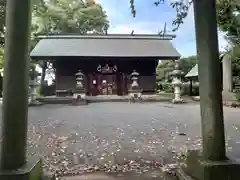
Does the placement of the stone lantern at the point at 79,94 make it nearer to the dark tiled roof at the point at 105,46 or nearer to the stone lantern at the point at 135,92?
the dark tiled roof at the point at 105,46

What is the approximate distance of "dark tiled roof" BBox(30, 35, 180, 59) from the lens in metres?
18.0

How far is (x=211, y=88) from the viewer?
2.59 meters

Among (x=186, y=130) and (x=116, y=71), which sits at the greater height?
(x=116, y=71)

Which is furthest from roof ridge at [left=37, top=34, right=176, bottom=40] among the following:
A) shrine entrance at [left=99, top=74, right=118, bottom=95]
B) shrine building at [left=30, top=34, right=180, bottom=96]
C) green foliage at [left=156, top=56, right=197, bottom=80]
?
green foliage at [left=156, top=56, right=197, bottom=80]

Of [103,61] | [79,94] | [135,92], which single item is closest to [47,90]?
[103,61]

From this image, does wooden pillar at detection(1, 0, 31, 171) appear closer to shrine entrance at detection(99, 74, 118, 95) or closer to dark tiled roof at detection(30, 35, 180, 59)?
dark tiled roof at detection(30, 35, 180, 59)

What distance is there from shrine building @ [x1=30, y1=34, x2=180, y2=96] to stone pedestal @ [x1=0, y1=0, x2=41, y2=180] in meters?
15.4

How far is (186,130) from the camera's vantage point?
6871 millimetres

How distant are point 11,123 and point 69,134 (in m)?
4.26

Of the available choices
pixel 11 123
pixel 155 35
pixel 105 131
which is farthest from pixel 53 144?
pixel 155 35

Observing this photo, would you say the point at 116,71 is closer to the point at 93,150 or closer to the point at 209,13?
the point at 93,150

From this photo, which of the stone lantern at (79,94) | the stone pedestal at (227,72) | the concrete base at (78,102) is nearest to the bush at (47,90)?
the stone lantern at (79,94)

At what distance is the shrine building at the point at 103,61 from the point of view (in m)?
18.0

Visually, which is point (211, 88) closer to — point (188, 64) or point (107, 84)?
point (107, 84)
